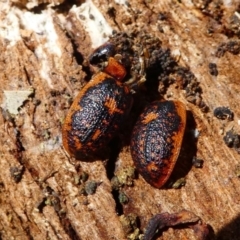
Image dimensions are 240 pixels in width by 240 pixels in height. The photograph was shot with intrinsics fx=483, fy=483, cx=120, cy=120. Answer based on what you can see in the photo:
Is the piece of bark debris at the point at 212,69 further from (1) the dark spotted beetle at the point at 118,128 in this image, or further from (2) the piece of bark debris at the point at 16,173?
(2) the piece of bark debris at the point at 16,173

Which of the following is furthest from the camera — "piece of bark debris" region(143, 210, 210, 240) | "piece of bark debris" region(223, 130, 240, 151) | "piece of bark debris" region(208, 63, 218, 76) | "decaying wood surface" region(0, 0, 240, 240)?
"piece of bark debris" region(208, 63, 218, 76)

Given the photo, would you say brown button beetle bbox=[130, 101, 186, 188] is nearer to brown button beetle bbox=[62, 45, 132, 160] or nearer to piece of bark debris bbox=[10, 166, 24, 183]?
brown button beetle bbox=[62, 45, 132, 160]

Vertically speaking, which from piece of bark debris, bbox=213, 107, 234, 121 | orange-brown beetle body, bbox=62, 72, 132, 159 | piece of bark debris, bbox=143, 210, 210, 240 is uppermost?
orange-brown beetle body, bbox=62, 72, 132, 159

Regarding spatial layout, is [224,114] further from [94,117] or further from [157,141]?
[94,117]

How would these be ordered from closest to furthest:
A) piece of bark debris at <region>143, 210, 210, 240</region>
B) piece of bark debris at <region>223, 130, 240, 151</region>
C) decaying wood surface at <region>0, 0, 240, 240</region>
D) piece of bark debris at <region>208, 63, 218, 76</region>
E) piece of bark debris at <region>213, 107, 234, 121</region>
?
piece of bark debris at <region>143, 210, 210, 240</region>
decaying wood surface at <region>0, 0, 240, 240</region>
piece of bark debris at <region>223, 130, 240, 151</region>
piece of bark debris at <region>213, 107, 234, 121</region>
piece of bark debris at <region>208, 63, 218, 76</region>

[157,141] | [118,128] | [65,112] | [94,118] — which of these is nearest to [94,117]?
[94,118]

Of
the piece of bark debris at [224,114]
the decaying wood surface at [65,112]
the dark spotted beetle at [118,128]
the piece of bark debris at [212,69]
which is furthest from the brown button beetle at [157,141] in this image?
the piece of bark debris at [212,69]

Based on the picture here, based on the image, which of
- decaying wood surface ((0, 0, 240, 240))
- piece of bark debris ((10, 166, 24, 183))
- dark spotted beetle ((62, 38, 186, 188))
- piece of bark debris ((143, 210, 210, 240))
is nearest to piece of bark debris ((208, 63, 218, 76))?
decaying wood surface ((0, 0, 240, 240))
